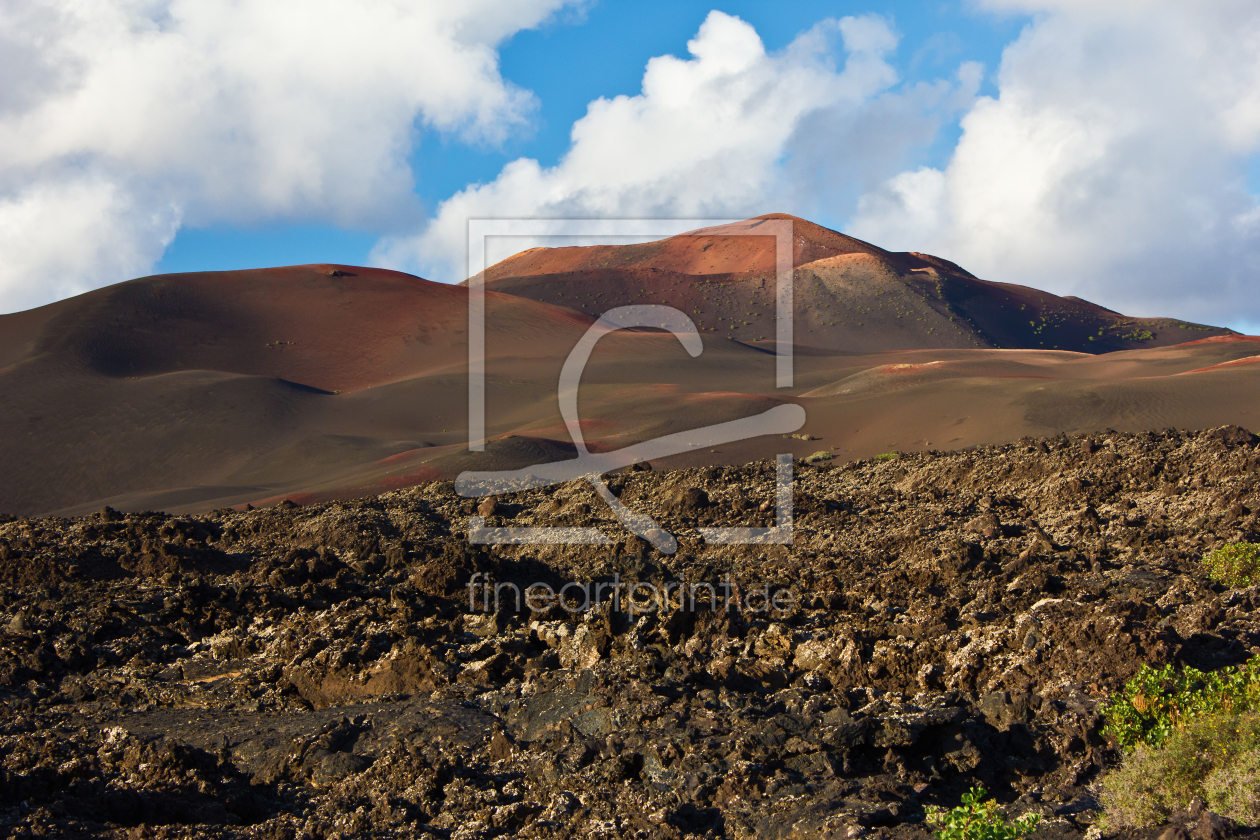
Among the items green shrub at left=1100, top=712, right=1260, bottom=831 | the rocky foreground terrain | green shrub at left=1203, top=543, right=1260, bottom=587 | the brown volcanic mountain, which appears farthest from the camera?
A: the brown volcanic mountain

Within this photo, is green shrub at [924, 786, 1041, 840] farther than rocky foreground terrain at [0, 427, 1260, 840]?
No

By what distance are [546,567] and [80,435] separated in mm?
31671

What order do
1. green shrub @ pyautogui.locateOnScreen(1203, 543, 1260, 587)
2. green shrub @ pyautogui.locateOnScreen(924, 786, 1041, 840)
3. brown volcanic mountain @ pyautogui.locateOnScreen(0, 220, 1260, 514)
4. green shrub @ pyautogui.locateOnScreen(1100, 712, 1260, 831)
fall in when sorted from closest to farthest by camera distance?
green shrub @ pyautogui.locateOnScreen(924, 786, 1041, 840) < green shrub @ pyautogui.locateOnScreen(1100, 712, 1260, 831) < green shrub @ pyautogui.locateOnScreen(1203, 543, 1260, 587) < brown volcanic mountain @ pyautogui.locateOnScreen(0, 220, 1260, 514)

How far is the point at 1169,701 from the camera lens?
6184 millimetres

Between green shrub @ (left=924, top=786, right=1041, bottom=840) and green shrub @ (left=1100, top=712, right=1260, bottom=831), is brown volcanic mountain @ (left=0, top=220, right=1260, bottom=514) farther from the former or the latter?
green shrub @ (left=924, top=786, right=1041, bottom=840)

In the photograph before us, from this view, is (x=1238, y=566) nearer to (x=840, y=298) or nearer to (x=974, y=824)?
(x=974, y=824)

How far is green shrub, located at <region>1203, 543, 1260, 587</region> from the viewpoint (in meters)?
9.41

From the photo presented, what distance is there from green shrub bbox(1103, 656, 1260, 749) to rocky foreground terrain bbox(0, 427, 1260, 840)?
219 millimetres

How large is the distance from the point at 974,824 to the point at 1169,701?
2.38 m

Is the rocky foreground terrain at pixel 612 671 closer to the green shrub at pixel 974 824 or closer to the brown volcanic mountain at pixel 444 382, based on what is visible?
the green shrub at pixel 974 824

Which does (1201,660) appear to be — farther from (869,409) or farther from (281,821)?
(869,409)

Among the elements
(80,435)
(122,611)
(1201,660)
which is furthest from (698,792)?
(80,435)

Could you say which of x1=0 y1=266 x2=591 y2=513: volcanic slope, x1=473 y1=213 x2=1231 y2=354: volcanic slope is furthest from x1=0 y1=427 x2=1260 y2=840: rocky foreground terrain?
x1=473 y1=213 x2=1231 y2=354: volcanic slope

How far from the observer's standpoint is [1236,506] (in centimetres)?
1196
